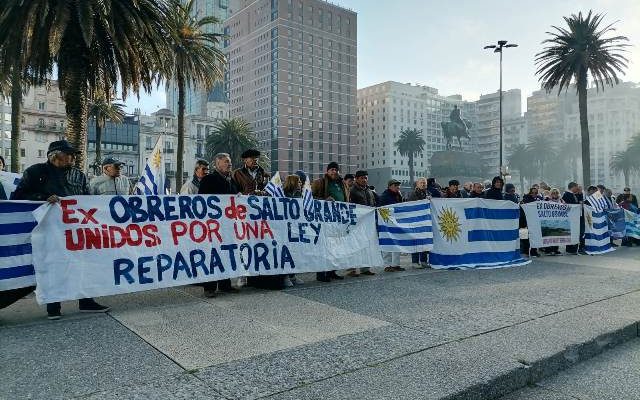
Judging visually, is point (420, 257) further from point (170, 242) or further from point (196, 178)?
point (170, 242)

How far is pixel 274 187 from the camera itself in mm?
7109

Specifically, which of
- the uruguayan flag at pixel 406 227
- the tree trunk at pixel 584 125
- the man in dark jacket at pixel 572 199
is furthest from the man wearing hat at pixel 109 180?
the tree trunk at pixel 584 125

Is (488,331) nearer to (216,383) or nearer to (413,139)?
(216,383)

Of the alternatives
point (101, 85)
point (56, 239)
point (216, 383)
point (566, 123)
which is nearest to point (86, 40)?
point (101, 85)

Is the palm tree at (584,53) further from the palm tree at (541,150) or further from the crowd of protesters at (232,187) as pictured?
the palm tree at (541,150)

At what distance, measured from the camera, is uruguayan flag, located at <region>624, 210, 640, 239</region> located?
49.5 feet

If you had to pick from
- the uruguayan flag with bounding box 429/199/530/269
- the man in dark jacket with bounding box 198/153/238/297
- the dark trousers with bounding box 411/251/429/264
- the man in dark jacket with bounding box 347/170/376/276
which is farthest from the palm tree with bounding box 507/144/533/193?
the man in dark jacket with bounding box 198/153/238/297

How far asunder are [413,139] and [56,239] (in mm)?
123530

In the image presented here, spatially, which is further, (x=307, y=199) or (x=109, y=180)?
(x=307, y=199)

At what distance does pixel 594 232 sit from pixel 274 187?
1000cm

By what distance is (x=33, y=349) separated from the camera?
3885 mm

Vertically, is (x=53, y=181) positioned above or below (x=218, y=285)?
above

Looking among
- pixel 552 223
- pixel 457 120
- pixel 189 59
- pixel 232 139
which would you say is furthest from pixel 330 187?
pixel 457 120

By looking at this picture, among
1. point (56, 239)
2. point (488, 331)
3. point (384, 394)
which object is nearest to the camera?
point (384, 394)
